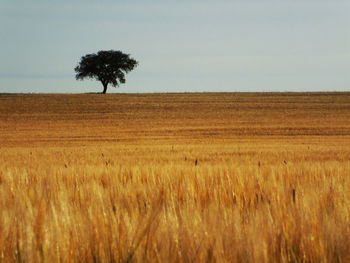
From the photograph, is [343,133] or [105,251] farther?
[343,133]

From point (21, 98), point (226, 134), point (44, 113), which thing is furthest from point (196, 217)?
point (21, 98)

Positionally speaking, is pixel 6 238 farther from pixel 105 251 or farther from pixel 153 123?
pixel 153 123

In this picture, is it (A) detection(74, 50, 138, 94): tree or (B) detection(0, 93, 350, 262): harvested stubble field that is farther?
(A) detection(74, 50, 138, 94): tree

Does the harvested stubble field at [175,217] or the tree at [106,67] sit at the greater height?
the tree at [106,67]

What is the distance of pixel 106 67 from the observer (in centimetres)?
7538

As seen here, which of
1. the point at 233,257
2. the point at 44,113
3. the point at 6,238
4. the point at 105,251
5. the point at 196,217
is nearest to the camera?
the point at 233,257

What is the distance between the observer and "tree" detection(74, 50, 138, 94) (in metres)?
75.3

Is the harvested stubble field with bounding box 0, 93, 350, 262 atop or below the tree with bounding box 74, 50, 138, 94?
below

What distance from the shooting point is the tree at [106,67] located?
247 ft

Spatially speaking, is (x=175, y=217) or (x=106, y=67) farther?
(x=106, y=67)

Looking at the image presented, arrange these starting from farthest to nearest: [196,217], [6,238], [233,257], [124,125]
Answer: [124,125] < [196,217] < [6,238] < [233,257]

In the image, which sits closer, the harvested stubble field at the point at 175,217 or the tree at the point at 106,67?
the harvested stubble field at the point at 175,217

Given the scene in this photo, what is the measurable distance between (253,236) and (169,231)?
0.98 feet

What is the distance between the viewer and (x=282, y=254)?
164 centimetres
